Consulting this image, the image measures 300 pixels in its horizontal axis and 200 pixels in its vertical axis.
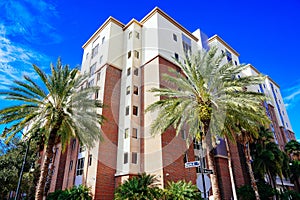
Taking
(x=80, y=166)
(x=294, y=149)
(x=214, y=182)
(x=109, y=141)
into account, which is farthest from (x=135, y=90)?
(x=294, y=149)

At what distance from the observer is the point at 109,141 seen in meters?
25.2

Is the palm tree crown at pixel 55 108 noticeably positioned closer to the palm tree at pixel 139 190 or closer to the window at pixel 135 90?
the palm tree at pixel 139 190

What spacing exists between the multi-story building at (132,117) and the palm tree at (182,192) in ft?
6.86

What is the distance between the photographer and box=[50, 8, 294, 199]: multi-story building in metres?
23.0

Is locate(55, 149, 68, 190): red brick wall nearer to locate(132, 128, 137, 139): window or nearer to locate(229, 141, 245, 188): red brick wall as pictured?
locate(132, 128, 137, 139): window

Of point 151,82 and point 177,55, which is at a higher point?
point 177,55

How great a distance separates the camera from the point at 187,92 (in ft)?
54.2

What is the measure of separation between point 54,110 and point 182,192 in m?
12.5

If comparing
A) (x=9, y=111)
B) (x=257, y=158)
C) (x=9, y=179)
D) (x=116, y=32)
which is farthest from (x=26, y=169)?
(x=257, y=158)

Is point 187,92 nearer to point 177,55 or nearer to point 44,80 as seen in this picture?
point 44,80

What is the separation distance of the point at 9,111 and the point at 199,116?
14.1 meters

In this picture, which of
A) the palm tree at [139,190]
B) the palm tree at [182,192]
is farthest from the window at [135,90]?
the palm tree at [182,192]

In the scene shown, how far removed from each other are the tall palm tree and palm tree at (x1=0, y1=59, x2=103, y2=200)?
238 inches

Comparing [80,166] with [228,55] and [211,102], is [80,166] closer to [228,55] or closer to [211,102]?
[211,102]
